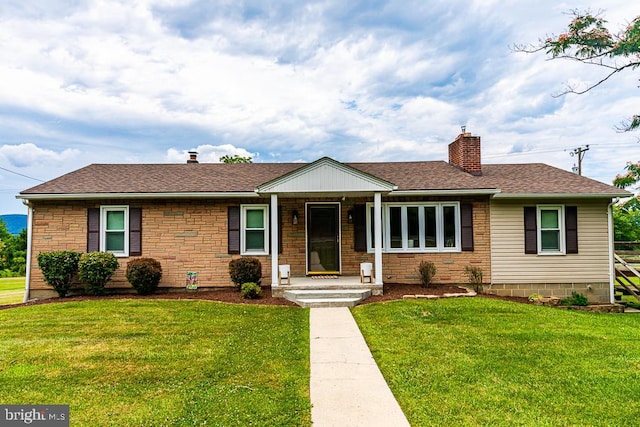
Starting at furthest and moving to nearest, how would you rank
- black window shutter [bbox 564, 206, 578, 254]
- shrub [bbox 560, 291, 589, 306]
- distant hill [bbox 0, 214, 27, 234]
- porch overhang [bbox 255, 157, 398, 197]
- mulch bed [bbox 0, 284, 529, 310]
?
distant hill [bbox 0, 214, 27, 234] → black window shutter [bbox 564, 206, 578, 254] → shrub [bbox 560, 291, 589, 306] → porch overhang [bbox 255, 157, 398, 197] → mulch bed [bbox 0, 284, 529, 310]

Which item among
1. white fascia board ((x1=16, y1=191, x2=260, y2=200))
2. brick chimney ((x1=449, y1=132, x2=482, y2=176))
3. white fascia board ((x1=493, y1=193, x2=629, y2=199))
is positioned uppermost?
brick chimney ((x1=449, y1=132, x2=482, y2=176))

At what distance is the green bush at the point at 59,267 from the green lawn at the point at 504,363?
26.0ft

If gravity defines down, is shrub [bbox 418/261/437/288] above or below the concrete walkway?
above

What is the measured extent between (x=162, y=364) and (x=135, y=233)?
665 centimetres

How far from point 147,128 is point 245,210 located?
11919 mm

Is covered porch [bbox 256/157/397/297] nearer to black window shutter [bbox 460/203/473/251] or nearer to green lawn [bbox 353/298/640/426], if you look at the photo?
black window shutter [bbox 460/203/473/251]

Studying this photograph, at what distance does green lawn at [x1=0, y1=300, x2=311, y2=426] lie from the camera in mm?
3734

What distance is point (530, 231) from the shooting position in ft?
35.5

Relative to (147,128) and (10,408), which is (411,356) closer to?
(10,408)

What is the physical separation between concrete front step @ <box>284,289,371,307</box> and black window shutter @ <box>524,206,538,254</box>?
518cm

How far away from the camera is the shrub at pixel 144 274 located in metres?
10.0

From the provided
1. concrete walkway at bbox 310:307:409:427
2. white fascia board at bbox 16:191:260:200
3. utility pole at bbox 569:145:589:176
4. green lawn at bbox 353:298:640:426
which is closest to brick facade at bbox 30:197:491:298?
white fascia board at bbox 16:191:260:200

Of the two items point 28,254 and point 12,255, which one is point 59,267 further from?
point 12,255

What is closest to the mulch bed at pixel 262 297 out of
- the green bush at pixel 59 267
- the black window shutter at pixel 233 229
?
the green bush at pixel 59 267
